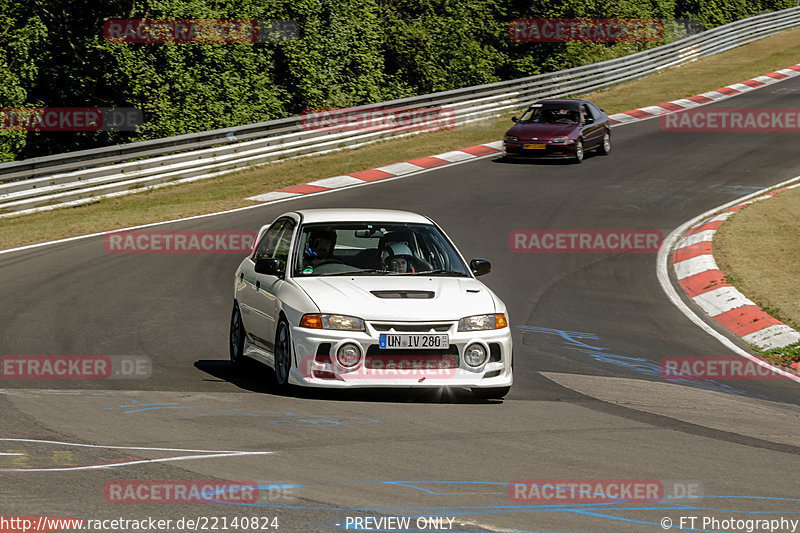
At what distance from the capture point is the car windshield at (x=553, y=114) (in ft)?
90.0

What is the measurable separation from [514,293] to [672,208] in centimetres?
825

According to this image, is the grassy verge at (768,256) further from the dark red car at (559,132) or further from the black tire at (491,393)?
the dark red car at (559,132)

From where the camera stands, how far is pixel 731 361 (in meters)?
11.9

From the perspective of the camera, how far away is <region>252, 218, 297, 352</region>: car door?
31.0 feet

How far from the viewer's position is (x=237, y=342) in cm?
1041

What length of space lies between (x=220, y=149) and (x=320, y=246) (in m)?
17.5

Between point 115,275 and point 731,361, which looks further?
point 115,275

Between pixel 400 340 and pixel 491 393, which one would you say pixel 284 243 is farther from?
pixel 491 393

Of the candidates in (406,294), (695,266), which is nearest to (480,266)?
(406,294)

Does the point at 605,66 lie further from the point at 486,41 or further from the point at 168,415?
the point at 168,415

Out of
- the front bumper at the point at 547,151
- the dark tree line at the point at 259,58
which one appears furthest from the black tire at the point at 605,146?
the dark tree line at the point at 259,58

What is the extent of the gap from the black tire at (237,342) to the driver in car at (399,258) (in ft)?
5.32

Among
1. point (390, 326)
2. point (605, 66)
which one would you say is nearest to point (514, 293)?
point (390, 326)

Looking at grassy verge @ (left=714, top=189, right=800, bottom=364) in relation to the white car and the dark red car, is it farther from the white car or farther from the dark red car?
the dark red car
